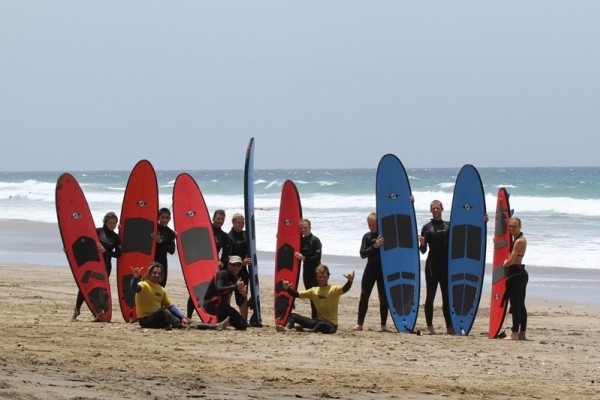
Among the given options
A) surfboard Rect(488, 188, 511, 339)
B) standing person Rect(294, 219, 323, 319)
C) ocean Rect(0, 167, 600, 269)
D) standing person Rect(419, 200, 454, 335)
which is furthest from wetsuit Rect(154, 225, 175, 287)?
ocean Rect(0, 167, 600, 269)

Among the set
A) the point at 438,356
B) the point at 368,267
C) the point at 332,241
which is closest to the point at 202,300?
the point at 368,267

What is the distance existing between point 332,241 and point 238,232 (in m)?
11.0

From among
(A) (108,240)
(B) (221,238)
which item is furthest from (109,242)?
(B) (221,238)

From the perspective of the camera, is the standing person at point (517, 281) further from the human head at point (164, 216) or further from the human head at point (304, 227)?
the human head at point (164, 216)

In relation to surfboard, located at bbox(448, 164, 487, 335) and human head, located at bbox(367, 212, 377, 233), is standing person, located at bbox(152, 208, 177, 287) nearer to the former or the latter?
human head, located at bbox(367, 212, 377, 233)

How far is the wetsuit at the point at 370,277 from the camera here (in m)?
9.19

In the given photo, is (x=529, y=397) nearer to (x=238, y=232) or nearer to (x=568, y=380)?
(x=568, y=380)

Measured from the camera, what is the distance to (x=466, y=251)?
9695 millimetres

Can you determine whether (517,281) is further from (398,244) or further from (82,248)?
(82,248)

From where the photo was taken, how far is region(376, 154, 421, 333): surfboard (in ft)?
31.1

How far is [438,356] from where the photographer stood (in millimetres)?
7621

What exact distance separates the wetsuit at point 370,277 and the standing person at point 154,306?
1.30m

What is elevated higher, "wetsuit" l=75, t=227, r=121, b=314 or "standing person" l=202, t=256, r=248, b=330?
"wetsuit" l=75, t=227, r=121, b=314

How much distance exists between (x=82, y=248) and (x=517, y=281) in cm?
408
